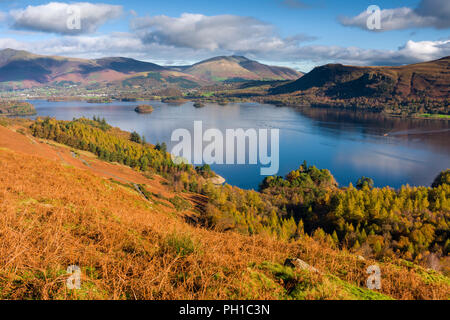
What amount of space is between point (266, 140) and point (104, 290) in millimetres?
74798

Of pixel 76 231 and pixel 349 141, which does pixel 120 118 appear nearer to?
pixel 349 141

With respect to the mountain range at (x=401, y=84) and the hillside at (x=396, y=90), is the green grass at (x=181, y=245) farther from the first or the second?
the mountain range at (x=401, y=84)

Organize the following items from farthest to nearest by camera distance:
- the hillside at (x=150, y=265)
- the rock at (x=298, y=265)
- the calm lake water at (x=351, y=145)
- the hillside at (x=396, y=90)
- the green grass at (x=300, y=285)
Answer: the hillside at (x=396, y=90)
the calm lake water at (x=351, y=145)
the rock at (x=298, y=265)
the green grass at (x=300, y=285)
the hillside at (x=150, y=265)

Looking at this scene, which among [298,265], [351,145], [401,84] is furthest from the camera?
[401,84]

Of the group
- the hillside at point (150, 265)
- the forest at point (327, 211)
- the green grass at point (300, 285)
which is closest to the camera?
the hillside at point (150, 265)

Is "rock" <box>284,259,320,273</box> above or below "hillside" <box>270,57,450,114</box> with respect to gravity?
below

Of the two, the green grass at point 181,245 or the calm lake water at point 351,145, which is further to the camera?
the calm lake water at point 351,145

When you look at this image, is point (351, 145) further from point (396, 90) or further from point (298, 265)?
point (396, 90)

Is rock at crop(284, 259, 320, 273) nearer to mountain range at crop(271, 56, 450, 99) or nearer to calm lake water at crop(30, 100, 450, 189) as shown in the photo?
calm lake water at crop(30, 100, 450, 189)

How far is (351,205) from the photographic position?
26406 millimetres

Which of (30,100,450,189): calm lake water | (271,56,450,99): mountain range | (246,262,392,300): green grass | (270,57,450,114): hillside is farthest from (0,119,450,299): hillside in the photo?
(271,56,450,99): mountain range

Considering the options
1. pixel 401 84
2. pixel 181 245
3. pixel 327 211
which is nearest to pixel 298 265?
pixel 181 245

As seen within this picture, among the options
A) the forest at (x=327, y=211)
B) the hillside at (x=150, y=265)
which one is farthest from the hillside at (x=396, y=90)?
the hillside at (x=150, y=265)

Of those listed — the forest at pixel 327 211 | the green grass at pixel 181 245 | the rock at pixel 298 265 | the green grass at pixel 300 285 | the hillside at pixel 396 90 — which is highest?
the hillside at pixel 396 90
